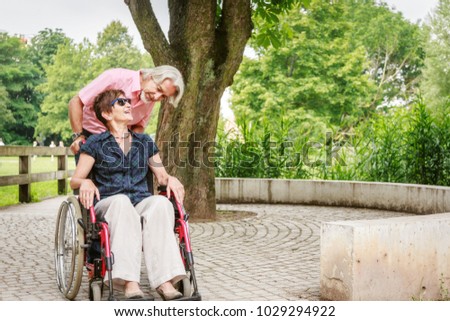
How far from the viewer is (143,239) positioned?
4414 millimetres

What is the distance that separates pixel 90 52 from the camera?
51969mm

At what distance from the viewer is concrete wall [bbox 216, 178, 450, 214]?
10695 millimetres

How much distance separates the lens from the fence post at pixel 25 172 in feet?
39.9

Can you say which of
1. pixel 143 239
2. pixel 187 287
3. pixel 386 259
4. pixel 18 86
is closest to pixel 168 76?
pixel 143 239

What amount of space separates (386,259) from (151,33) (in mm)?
5507

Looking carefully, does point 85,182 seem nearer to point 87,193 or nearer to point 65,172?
point 87,193

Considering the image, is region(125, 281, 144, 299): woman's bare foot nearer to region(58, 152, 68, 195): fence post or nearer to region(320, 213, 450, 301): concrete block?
region(320, 213, 450, 301): concrete block

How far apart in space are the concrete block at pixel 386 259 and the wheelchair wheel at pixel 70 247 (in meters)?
1.59

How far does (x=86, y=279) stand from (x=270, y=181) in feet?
24.0

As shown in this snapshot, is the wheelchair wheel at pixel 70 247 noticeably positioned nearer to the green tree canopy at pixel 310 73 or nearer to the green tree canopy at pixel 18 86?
the green tree canopy at pixel 310 73

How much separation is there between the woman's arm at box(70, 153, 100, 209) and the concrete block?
1.52m

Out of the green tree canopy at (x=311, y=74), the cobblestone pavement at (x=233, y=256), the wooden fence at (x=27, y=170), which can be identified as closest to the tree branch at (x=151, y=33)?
the cobblestone pavement at (x=233, y=256)

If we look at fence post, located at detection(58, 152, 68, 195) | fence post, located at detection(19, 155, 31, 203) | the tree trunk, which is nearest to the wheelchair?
the tree trunk
